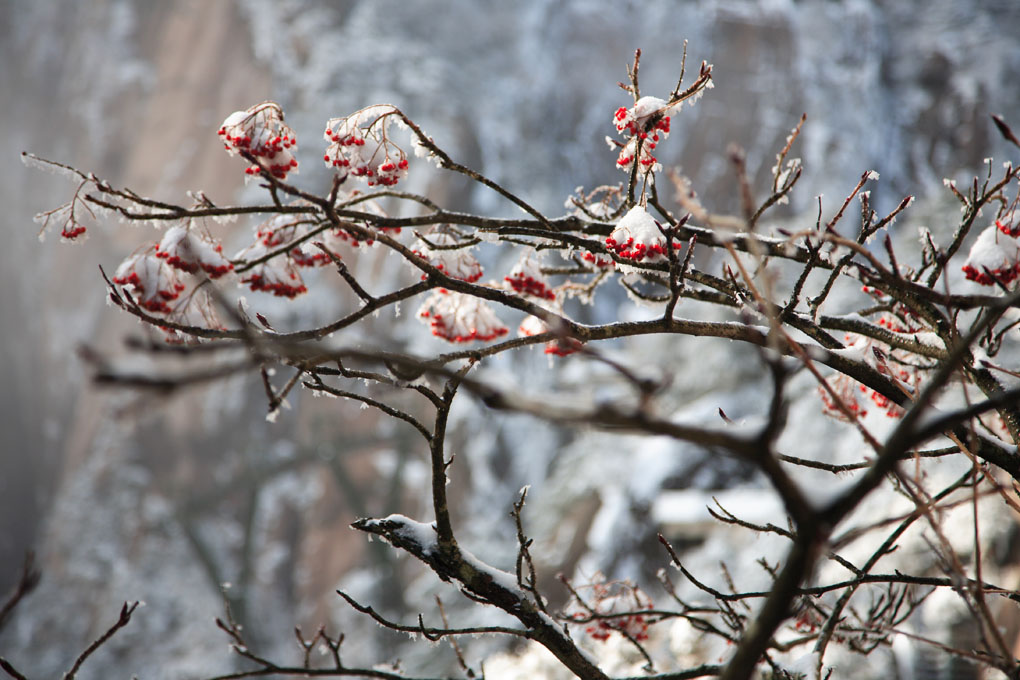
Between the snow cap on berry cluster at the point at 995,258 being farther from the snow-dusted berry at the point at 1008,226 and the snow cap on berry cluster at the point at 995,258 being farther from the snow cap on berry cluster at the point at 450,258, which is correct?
the snow cap on berry cluster at the point at 450,258

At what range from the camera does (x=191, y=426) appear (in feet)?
43.7

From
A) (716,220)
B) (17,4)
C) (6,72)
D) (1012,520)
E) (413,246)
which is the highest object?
(17,4)

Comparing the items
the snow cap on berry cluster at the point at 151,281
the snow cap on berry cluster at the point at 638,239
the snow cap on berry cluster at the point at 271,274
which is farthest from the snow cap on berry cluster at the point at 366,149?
the snow cap on berry cluster at the point at 638,239

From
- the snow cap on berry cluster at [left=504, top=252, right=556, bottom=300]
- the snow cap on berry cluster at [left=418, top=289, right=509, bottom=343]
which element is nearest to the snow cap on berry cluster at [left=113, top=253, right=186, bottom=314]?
the snow cap on berry cluster at [left=418, top=289, right=509, bottom=343]

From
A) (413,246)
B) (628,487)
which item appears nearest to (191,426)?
(628,487)

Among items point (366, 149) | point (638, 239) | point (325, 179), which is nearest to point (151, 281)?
point (366, 149)

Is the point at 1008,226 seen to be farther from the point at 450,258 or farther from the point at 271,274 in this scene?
Answer: the point at 271,274

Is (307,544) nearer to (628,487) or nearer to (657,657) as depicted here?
(628,487)

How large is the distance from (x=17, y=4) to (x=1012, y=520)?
21.9 m

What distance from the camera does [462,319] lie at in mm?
1641

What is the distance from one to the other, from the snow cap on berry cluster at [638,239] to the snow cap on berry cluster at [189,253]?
28.7 inches

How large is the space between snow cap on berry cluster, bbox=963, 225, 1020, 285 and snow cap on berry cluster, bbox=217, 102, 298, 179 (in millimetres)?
1306

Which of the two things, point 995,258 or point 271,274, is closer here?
point 995,258

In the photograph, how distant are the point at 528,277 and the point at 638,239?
404 mm
